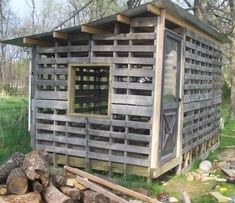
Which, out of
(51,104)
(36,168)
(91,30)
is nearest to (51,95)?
(51,104)

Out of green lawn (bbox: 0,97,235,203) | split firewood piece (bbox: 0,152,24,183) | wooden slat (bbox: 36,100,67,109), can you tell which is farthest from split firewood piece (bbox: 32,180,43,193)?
wooden slat (bbox: 36,100,67,109)

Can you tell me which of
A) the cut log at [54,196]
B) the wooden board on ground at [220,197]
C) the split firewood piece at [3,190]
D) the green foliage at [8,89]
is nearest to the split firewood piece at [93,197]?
the cut log at [54,196]

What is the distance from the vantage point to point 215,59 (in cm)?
1115

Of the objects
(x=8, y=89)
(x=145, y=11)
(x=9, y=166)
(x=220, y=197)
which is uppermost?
(x=145, y=11)

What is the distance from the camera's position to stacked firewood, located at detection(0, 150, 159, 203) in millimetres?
5047

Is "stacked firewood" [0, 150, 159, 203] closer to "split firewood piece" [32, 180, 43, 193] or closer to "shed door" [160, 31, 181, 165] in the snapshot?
"split firewood piece" [32, 180, 43, 193]

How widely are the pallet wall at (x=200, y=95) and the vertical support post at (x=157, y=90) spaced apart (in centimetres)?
156

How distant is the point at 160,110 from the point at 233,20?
1443 cm

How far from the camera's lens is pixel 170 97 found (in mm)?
7676

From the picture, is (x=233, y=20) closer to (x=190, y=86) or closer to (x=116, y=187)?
(x=190, y=86)

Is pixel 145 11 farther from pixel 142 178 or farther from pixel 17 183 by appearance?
pixel 17 183

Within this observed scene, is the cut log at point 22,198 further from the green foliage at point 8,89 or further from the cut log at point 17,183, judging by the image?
the green foliage at point 8,89

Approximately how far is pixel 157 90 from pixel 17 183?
2.93 m

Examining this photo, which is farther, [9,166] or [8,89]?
[8,89]
